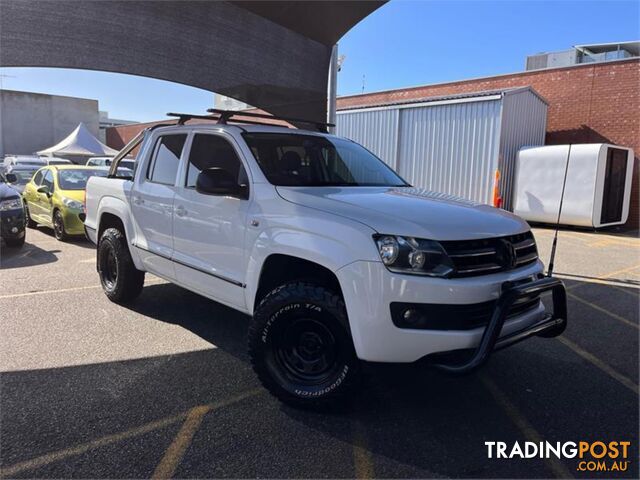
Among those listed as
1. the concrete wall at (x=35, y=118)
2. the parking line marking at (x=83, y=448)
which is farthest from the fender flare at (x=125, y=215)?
the concrete wall at (x=35, y=118)

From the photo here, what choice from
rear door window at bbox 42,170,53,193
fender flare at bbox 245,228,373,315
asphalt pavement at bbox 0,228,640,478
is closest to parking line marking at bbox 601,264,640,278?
asphalt pavement at bbox 0,228,640,478

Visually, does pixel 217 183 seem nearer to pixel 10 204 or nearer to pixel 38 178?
pixel 10 204

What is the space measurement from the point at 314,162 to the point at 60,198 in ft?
24.7

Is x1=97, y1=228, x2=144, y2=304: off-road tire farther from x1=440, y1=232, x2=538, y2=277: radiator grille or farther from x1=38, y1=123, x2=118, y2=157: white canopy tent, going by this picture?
x1=38, y1=123, x2=118, y2=157: white canopy tent

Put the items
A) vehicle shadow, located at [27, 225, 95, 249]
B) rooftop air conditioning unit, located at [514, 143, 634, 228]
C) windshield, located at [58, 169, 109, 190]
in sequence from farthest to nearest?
rooftop air conditioning unit, located at [514, 143, 634, 228], windshield, located at [58, 169, 109, 190], vehicle shadow, located at [27, 225, 95, 249]

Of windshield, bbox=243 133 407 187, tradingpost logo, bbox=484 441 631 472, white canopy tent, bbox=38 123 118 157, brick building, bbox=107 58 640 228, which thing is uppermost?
brick building, bbox=107 58 640 228

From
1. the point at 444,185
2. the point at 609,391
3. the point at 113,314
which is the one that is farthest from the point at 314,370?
the point at 444,185

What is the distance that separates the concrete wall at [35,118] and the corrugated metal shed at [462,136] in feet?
137

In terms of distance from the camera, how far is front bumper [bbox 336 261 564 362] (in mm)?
2818

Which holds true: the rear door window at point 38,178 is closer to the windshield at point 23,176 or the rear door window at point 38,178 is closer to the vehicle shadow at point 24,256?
the vehicle shadow at point 24,256

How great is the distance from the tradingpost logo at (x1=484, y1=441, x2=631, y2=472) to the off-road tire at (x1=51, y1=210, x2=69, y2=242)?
9.24 m

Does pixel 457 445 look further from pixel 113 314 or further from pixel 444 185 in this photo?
pixel 444 185

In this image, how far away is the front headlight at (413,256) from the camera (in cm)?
285

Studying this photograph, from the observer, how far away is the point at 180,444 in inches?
114
